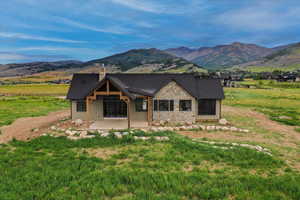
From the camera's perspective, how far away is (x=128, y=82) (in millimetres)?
23516

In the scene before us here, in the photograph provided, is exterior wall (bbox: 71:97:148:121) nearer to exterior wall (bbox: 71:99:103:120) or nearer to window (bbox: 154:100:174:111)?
exterior wall (bbox: 71:99:103:120)

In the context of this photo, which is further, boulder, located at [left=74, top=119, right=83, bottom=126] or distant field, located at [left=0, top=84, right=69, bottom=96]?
distant field, located at [left=0, top=84, right=69, bottom=96]

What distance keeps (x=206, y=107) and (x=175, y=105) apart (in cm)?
370

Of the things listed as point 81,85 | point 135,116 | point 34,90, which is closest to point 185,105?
point 135,116

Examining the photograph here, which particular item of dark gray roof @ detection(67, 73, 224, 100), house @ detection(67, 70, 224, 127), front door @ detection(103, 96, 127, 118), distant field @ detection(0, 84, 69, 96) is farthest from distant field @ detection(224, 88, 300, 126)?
distant field @ detection(0, 84, 69, 96)

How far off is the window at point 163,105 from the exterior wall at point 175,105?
0.32 metres

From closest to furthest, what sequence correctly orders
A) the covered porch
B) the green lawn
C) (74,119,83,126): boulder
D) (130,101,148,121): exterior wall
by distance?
the green lawn → (74,119,83,126): boulder → the covered porch → (130,101,148,121): exterior wall

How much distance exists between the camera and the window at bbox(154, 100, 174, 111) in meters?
21.6

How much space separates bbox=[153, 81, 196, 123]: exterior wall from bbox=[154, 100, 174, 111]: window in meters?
0.32

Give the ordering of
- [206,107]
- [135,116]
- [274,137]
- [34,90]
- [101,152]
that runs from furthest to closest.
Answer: [34,90]
[206,107]
[135,116]
[274,137]
[101,152]

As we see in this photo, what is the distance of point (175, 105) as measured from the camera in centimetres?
2153

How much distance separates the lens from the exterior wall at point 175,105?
21375mm

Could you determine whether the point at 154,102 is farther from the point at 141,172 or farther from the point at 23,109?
the point at 23,109

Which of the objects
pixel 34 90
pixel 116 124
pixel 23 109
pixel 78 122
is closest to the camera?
pixel 116 124
